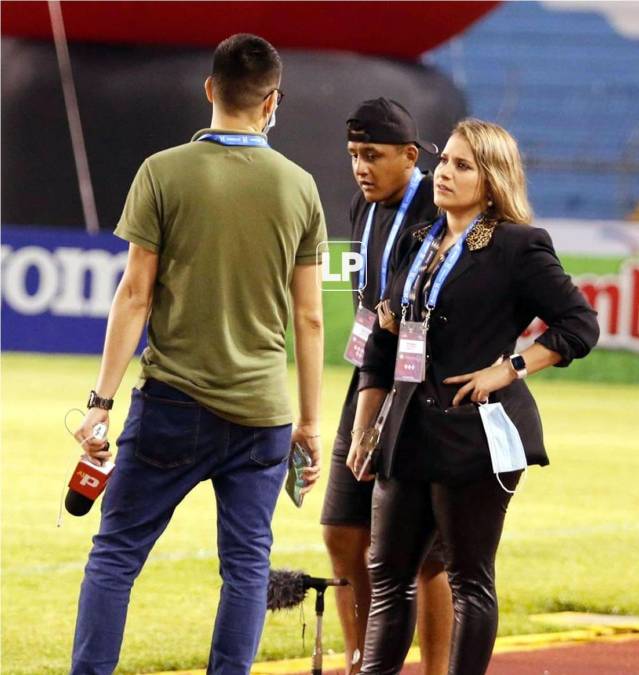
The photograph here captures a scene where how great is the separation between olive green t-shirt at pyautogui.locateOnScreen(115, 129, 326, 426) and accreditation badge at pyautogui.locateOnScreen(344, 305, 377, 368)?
2.18 ft

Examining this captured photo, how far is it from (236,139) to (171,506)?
1.03m

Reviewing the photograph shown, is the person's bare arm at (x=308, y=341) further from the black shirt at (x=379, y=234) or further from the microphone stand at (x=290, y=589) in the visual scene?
the microphone stand at (x=290, y=589)

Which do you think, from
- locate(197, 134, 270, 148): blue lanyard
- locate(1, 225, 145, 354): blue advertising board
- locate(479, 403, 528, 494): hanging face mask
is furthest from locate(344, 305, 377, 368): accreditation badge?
locate(1, 225, 145, 354): blue advertising board

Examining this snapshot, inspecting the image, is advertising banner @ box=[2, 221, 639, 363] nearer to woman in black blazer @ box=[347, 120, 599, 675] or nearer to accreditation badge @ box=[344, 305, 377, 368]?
accreditation badge @ box=[344, 305, 377, 368]

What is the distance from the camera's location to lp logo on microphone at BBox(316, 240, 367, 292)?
458 centimetres

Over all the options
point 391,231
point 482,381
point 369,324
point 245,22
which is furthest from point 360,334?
point 245,22

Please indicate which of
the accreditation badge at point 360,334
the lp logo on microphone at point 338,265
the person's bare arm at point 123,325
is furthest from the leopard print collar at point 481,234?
the person's bare arm at point 123,325

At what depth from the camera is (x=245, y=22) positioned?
24094 mm

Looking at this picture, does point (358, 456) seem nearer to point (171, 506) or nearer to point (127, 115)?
point (171, 506)

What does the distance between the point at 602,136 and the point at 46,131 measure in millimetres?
10778

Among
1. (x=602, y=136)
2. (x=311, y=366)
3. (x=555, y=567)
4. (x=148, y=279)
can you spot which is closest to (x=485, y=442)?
(x=311, y=366)

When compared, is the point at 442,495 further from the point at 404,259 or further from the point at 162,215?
the point at 162,215

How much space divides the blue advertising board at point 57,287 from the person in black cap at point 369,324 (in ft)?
50.7

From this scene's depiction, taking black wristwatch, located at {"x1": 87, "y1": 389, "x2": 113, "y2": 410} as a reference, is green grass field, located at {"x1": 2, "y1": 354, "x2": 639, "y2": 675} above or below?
below
